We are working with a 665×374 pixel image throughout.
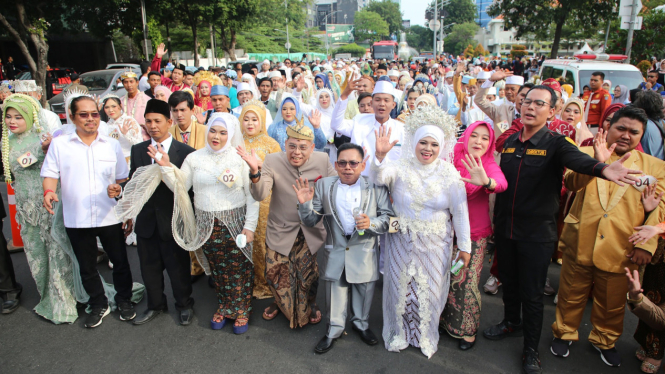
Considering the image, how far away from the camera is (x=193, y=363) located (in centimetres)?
328

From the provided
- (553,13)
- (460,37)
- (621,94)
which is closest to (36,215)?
(621,94)

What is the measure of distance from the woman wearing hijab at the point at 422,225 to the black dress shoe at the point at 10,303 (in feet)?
11.9

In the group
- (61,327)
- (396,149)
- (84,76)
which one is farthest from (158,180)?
(84,76)

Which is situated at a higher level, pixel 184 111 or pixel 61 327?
pixel 184 111

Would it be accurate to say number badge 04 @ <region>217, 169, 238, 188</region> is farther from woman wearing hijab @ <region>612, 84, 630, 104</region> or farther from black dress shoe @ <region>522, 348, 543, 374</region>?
woman wearing hijab @ <region>612, 84, 630, 104</region>

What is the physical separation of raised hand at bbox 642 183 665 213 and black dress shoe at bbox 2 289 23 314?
217 inches

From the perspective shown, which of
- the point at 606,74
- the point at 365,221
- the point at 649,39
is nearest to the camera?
the point at 365,221

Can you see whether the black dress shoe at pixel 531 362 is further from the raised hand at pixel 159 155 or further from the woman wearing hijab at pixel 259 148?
the raised hand at pixel 159 155

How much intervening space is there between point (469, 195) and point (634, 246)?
3.76ft

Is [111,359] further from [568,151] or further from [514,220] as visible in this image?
[568,151]

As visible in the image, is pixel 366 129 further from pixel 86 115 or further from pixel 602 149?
pixel 86 115

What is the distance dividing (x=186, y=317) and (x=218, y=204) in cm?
116

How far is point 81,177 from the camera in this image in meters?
3.56

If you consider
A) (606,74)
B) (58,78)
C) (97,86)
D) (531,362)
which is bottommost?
(531,362)
